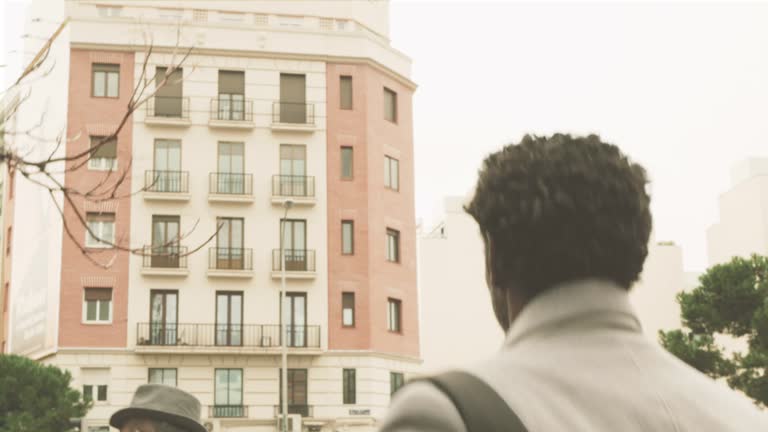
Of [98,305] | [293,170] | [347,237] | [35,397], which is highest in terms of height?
[293,170]

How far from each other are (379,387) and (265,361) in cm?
431

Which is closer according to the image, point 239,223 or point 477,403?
point 477,403

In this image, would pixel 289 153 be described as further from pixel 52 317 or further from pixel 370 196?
pixel 52 317

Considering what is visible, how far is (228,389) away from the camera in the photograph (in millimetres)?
41531

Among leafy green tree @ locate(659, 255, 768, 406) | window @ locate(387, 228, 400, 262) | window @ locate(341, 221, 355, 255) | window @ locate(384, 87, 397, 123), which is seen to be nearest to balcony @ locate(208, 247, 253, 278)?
window @ locate(341, 221, 355, 255)

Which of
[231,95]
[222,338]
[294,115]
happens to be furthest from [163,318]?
[294,115]

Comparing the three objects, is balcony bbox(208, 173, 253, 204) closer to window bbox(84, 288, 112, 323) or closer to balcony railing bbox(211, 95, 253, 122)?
balcony railing bbox(211, 95, 253, 122)

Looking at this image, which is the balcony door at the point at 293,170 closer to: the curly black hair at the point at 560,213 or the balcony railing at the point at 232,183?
the balcony railing at the point at 232,183

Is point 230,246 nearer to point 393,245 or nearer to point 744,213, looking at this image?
point 393,245

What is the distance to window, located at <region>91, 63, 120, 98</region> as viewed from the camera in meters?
43.2

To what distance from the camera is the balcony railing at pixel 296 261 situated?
141 ft

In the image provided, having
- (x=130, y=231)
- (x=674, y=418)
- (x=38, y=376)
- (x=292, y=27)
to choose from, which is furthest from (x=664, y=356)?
(x=292, y=27)

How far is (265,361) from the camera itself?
41.9 metres

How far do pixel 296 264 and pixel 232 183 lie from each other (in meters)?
3.85
